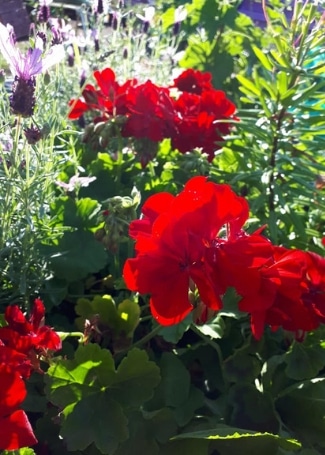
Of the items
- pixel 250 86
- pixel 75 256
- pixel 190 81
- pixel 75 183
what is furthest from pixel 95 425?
pixel 190 81

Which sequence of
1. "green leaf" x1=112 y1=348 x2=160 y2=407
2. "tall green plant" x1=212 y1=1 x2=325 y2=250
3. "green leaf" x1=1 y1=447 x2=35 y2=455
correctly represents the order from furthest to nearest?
"tall green plant" x1=212 y1=1 x2=325 y2=250 < "green leaf" x1=112 y1=348 x2=160 y2=407 < "green leaf" x1=1 y1=447 x2=35 y2=455

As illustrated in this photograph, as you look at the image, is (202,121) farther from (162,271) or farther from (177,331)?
→ (162,271)

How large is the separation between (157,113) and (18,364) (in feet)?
2.16

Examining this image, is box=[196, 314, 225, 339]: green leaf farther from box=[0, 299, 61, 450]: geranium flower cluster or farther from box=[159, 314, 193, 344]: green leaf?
box=[0, 299, 61, 450]: geranium flower cluster

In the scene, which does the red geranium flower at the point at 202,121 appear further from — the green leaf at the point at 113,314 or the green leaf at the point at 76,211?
the green leaf at the point at 113,314

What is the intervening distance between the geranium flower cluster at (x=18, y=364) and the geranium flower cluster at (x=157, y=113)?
52 cm

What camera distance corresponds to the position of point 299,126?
52.9 inches

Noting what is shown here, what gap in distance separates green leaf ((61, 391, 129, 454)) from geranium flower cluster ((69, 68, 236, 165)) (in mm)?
545

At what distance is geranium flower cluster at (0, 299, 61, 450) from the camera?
25.9 inches

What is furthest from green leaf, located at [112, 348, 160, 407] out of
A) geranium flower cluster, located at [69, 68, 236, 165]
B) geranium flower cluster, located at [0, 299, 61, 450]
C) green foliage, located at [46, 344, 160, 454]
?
geranium flower cluster, located at [69, 68, 236, 165]

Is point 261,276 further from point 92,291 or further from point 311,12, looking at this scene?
point 311,12

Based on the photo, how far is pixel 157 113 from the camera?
4.21 ft

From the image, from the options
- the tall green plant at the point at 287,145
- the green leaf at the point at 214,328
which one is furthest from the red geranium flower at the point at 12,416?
the tall green plant at the point at 287,145

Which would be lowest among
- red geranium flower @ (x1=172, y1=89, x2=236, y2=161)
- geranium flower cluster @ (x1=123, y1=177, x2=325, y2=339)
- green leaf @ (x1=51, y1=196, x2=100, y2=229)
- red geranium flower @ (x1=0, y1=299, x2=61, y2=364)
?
green leaf @ (x1=51, y1=196, x2=100, y2=229)
